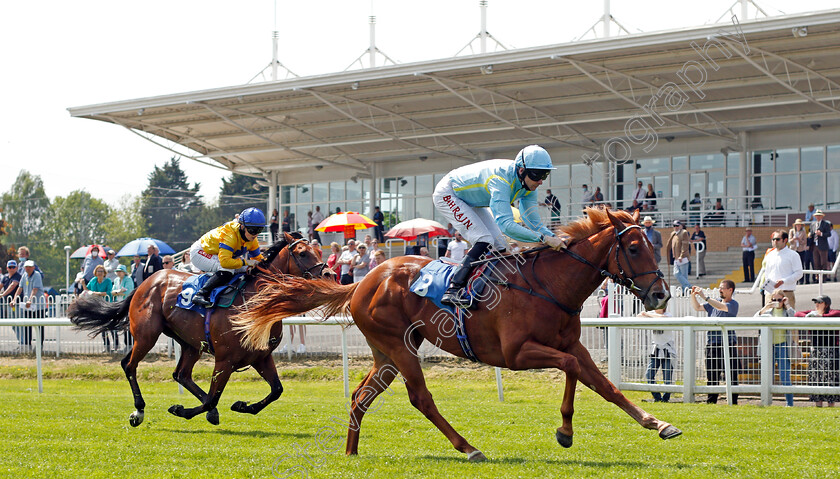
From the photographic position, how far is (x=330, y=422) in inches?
267

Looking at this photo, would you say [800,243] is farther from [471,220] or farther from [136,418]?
[136,418]

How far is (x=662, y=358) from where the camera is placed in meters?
8.88

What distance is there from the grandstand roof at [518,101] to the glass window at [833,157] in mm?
1020

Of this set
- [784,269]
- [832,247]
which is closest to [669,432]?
[784,269]

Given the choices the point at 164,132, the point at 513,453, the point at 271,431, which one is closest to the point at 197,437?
the point at 271,431

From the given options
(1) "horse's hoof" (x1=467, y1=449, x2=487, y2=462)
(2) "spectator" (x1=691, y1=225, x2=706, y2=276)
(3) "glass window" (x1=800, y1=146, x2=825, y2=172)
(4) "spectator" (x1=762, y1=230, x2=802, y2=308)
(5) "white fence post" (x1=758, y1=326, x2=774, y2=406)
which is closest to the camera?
(1) "horse's hoof" (x1=467, y1=449, x2=487, y2=462)

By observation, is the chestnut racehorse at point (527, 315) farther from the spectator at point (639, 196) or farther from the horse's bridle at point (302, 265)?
the spectator at point (639, 196)

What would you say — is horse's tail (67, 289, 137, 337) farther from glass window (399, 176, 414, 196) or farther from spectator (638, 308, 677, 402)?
glass window (399, 176, 414, 196)

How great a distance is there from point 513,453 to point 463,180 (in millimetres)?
1717

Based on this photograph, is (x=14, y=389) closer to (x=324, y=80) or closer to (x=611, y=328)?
(x=611, y=328)

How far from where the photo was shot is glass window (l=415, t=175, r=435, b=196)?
31641 millimetres

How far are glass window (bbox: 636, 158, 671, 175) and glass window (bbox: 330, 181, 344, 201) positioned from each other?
11.6 metres

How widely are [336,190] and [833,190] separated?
17.5 m

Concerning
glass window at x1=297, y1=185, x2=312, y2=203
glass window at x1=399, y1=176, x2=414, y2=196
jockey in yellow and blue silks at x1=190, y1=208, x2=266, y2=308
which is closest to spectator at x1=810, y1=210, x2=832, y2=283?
jockey in yellow and blue silks at x1=190, y1=208, x2=266, y2=308
